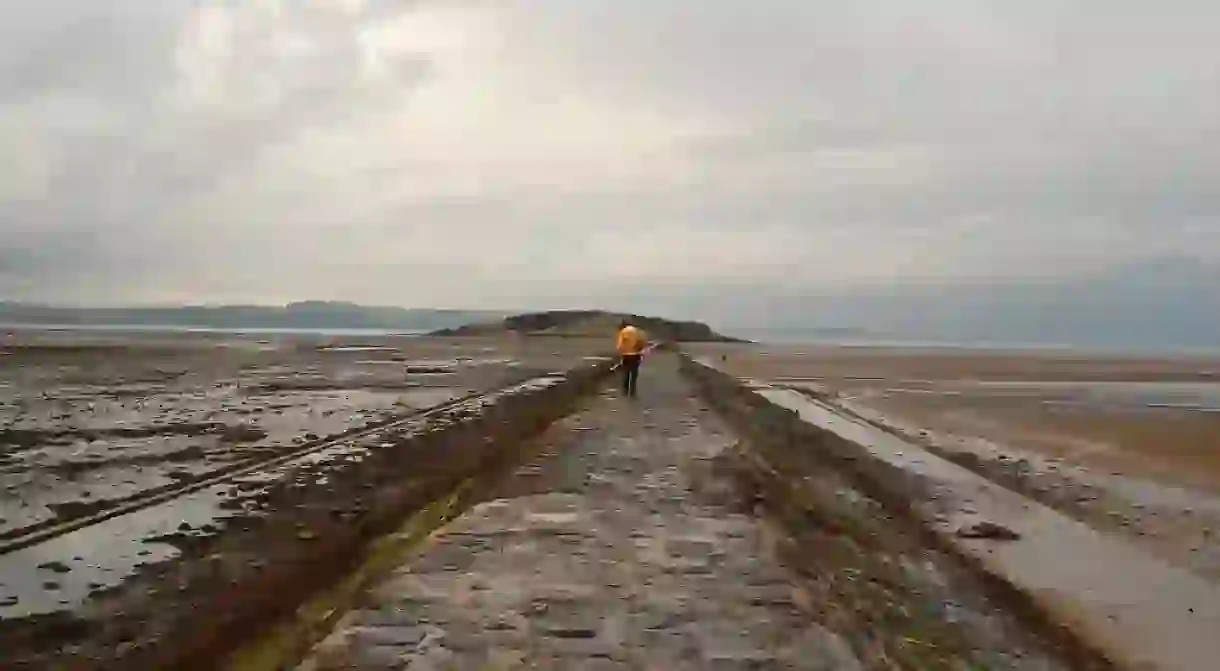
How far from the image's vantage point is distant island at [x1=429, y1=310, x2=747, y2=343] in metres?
129

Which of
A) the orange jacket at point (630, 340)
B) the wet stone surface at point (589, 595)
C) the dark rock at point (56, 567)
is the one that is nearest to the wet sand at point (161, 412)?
the dark rock at point (56, 567)

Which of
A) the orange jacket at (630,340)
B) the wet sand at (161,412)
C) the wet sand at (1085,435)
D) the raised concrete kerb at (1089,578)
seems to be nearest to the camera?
the raised concrete kerb at (1089,578)

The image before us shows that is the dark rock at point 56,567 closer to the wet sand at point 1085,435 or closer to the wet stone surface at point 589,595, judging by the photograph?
the wet stone surface at point 589,595

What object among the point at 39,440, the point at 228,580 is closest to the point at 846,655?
the point at 228,580

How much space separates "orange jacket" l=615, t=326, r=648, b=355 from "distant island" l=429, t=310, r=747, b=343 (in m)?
92.4

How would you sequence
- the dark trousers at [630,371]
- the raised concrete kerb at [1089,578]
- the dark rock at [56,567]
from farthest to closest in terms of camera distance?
the dark trousers at [630,371] < the dark rock at [56,567] < the raised concrete kerb at [1089,578]

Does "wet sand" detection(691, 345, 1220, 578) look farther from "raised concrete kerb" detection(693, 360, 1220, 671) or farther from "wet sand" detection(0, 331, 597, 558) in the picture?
"wet sand" detection(0, 331, 597, 558)

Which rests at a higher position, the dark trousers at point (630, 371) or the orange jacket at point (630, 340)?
the orange jacket at point (630, 340)

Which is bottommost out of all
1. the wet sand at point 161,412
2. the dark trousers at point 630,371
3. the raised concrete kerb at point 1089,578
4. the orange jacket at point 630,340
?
the wet sand at point 161,412

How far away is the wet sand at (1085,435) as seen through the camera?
45.8ft

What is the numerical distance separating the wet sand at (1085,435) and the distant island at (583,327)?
77.6m

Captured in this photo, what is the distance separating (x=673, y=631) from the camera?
23.5ft

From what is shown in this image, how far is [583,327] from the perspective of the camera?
434 ft

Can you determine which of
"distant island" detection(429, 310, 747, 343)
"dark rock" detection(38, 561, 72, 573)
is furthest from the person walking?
"distant island" detection(429, 310, 747, 343)
